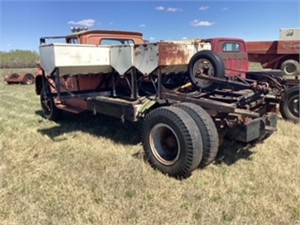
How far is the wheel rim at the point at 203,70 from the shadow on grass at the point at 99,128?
138 centimetres

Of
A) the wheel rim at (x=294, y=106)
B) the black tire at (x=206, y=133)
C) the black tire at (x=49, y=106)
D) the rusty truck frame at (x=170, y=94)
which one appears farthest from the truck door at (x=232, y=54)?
the black tire at (x=49, y=106)

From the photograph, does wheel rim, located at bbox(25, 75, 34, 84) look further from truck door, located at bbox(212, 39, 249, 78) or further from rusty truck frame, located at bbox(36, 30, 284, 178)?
truck door, located at bbox(212, 39, 249, 78)

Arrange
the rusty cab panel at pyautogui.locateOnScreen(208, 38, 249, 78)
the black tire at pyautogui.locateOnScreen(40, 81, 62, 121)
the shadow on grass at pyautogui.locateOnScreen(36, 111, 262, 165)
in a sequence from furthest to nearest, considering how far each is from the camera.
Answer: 1. the black tire at pyautogui.locateOnScreen(40, 81, 62, 121)
2. the rusty cab panel at pyautogui.locateOnScreen(208, 38, 249, 78)
3. the shadow on grass at pyautogui.locateOnScreen(36, 111, 262, 165)

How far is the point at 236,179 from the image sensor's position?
12.4ft

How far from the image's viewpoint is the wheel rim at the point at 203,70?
4613 mm

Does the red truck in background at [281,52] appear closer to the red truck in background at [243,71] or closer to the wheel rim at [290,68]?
the wheel rim at [290,68]

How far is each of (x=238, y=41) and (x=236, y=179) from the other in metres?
3.22

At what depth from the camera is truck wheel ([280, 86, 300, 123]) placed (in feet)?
19.9

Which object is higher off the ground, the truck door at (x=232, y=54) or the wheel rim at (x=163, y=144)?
the truck door at (x=232, y=54)

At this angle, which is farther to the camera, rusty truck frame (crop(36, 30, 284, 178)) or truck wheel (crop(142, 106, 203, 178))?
rusty truck frame (crop(36, 30, 284, 178))

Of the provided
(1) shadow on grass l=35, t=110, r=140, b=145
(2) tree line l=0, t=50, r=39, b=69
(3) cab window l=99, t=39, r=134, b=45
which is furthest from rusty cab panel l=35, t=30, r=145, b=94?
(2) tree line l=0, t=50, r=39, b=69

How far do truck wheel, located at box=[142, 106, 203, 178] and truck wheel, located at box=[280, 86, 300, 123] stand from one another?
306 cm

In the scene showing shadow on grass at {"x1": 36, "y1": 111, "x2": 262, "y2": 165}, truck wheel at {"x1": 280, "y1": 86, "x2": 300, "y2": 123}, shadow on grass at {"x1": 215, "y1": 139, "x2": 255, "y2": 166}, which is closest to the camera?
shadow on grass at {"x1": 215, "y1": 139, "x2": 255, "y2": 166}

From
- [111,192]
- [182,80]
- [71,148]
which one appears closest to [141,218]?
[111,192]
